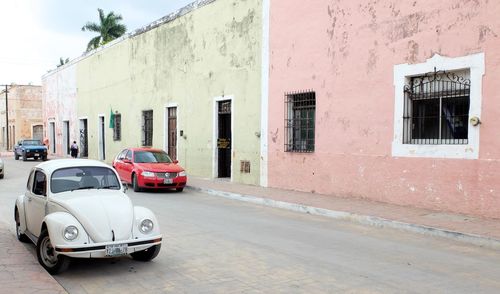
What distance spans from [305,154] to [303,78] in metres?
2.31

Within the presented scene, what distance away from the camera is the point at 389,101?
1201 centimetres

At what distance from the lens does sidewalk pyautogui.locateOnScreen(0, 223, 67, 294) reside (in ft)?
17.5

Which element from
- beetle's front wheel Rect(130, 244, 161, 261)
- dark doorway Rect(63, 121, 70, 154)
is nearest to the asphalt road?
beetle's front wheel Rect(130, 244, 161, 261)

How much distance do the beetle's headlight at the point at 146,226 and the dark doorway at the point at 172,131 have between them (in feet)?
53.0

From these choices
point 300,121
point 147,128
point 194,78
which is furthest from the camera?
point 147,128

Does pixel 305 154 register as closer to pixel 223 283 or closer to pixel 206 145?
pixel 206 145

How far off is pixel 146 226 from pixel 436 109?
307 inches

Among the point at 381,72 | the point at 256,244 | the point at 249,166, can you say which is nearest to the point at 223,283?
the point at 256,244

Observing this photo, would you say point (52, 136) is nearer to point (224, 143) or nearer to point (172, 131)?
point (172, 131)

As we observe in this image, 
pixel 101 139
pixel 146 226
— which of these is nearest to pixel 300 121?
pixel 146 226

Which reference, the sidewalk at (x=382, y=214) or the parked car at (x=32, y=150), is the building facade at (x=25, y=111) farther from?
the sidewalk at (x=382, y=214)

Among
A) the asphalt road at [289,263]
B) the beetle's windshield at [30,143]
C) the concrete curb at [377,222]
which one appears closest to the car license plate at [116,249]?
the asphalt road at [289,263]

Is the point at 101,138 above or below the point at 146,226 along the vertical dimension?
above

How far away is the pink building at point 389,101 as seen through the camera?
1011 cm
